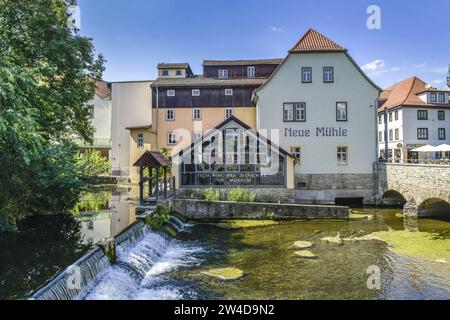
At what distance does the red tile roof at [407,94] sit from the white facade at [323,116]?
15.5 meters

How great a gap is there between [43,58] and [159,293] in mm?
13811

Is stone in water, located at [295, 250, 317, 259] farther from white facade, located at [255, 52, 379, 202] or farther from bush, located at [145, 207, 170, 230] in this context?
white facade, located at [255, 52, 379, 202]

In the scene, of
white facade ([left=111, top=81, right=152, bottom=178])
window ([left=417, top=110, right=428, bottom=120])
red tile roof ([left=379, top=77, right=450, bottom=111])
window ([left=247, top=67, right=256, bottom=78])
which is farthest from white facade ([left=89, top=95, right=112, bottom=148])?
window ([left=417, top=110, right=428, bottom=120])

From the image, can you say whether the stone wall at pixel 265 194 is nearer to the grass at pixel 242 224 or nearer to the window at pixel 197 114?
the grass at pixel 242 224

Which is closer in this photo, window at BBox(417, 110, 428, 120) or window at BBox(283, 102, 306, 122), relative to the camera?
window at BBox(283, 102, 306, 122)

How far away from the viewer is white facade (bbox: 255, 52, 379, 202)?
2455 cm

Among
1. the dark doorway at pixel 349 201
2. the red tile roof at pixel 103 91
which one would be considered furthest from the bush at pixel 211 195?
the red tile roof at pixel 103 91

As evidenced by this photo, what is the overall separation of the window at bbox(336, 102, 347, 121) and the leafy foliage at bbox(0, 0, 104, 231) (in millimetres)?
16461

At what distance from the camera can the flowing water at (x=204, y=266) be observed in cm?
819

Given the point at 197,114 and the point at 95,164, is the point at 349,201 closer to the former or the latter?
the point at 197,114

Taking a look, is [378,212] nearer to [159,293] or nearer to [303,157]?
[303,157]

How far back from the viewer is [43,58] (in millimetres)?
16641
